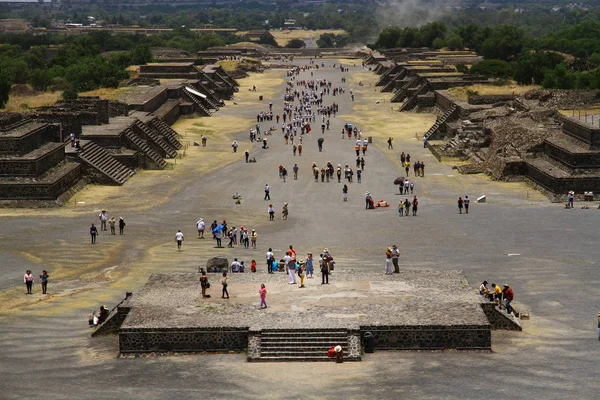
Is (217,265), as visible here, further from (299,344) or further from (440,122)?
(440,122)

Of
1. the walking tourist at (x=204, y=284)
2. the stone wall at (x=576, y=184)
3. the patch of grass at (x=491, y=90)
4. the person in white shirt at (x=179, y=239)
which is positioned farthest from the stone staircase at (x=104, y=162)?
the patch of grass at (x=491, y=90)

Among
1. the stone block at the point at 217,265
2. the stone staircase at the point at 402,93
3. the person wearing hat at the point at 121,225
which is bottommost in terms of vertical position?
the stone staircase at the point at 402,93

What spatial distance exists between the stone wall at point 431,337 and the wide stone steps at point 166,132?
53.5 meters

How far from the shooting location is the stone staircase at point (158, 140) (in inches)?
3487

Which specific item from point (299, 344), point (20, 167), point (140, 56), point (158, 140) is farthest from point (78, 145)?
point (140, 56)

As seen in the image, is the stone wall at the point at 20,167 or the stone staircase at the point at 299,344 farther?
the stone wall at the point at 20,167

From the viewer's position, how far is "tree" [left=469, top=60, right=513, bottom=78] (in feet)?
458

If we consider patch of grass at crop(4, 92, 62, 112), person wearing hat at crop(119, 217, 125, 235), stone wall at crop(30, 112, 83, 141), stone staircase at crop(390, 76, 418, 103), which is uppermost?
stone wall at crop(30, 112, 83, 141)

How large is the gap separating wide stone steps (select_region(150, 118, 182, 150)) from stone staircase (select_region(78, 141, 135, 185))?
12471 mm

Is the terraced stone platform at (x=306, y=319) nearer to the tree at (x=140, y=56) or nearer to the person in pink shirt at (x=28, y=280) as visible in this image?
the person in pink shirt at (x=28, y=280)

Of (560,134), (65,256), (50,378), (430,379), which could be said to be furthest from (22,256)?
(560,134)

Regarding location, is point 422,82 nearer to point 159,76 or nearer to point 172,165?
point 159,76

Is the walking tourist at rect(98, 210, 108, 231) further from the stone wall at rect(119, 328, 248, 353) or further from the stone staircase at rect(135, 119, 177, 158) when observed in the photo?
the stone staircase at rect(135, 119, 177, 158)

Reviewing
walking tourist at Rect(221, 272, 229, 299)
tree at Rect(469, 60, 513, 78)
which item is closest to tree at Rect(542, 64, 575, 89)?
tree at Rect(469, 60, 513, 78)
